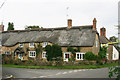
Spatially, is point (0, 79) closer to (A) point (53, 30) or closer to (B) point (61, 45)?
(B) point (61, 45)

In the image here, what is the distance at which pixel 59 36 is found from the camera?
37812mm

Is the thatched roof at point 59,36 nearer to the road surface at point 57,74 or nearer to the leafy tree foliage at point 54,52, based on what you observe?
the leafy tree foliage at point 54,52

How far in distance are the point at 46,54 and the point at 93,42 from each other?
996 centimetres

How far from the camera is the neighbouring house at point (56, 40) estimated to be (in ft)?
112

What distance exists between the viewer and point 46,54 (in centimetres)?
3494

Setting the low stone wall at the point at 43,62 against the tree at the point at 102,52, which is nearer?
the low stone wall at the point at 43,62

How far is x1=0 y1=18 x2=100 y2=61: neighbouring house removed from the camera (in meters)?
34.0

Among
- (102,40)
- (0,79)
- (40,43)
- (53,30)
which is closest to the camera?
(0,79)

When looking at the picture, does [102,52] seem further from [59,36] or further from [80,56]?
[59,36]

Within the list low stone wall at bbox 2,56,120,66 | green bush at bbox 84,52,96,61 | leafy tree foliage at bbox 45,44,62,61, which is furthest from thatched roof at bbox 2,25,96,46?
low stone wall at bbox 2,56,120,66

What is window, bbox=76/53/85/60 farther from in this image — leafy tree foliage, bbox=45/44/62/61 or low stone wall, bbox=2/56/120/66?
low stone wall, bbox=2/56/120/66

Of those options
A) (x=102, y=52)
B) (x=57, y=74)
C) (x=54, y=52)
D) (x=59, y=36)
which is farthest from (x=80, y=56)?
(x=57, y=74)

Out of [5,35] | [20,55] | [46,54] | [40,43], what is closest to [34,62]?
[46,54]

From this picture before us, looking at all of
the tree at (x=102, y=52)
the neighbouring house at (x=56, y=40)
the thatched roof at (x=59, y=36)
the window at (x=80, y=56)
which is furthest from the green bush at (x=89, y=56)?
the tree at (x=102, y=52)
